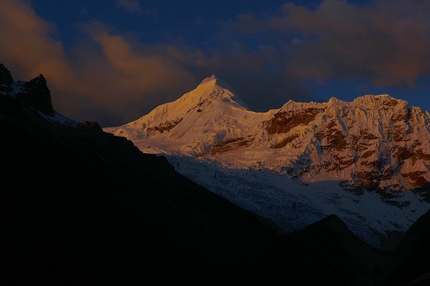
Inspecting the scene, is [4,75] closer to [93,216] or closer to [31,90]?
[31,90]

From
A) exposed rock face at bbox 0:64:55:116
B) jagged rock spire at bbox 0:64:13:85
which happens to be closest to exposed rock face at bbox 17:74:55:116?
exposed rock face at bbox 0:64:55:116

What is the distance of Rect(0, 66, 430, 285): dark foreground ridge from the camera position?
1415 inches

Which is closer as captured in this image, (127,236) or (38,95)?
(127,236)

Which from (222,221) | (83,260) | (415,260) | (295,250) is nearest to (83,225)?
(83,260)

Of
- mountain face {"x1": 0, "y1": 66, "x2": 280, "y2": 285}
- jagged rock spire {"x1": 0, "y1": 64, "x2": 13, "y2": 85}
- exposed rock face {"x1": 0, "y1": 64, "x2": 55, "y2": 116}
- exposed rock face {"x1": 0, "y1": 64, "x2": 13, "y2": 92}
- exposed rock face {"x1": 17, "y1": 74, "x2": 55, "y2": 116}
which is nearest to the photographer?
mountain face {"x1": 0, "y1": 66, "x2": 280, "y2": 285}

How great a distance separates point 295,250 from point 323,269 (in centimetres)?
396

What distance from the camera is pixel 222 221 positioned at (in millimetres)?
85625

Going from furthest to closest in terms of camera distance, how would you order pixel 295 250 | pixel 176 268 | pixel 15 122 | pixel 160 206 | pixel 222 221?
pixel 222 221 → pixel 160 206 → pixel 15 122 → pixel 176 268 → pixel 295 250

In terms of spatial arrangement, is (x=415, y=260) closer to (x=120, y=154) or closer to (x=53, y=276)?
(x=53, y=276)

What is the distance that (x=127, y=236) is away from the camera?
53562 millimetres

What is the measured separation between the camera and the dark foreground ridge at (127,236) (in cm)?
3594

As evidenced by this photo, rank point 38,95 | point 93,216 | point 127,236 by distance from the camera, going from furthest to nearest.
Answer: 1. point 38,95
2. point 127,236
3. point 93,216

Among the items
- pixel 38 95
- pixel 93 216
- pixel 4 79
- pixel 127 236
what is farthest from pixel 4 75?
pixel 127 236

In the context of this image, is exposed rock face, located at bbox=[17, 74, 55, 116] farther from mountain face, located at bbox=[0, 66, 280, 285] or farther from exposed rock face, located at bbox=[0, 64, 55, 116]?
mountain face, located at bbox=[0, 66, 280, 285]
